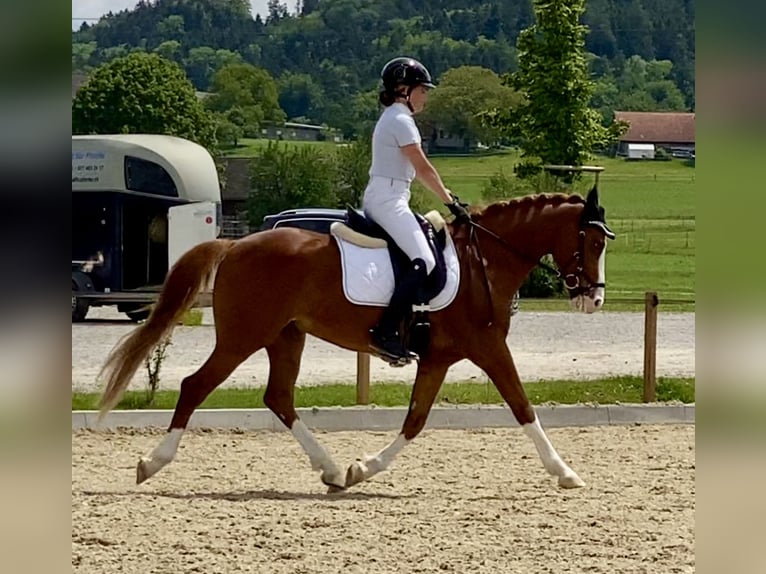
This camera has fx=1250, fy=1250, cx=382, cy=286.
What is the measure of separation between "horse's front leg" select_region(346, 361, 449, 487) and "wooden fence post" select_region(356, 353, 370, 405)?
2759mm

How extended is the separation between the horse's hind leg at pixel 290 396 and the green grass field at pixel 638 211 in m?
17.2

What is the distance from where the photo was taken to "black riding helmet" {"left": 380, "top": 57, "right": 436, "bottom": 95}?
7.00 m

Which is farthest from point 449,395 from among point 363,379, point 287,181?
point 287,181

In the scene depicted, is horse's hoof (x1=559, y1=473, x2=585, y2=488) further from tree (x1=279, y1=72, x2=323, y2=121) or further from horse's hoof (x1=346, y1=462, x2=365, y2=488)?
tree (x1=279, y1=72, x2=323, y2=121)

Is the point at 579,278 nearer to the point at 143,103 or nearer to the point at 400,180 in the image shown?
the point at 400,180

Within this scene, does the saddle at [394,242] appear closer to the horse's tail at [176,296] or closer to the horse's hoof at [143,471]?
the horse's tail at [176,296]

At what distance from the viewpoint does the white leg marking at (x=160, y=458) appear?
23.0 feet

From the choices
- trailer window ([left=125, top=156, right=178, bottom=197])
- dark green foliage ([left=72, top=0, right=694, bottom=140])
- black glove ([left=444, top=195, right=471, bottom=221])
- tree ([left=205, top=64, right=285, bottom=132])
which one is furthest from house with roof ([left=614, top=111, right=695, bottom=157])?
black glove ([left=444, top=195, right=471, bottom=221])

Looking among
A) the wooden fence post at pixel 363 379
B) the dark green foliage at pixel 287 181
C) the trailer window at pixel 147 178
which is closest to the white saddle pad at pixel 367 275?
the wooden fence post at pixel 363 379
